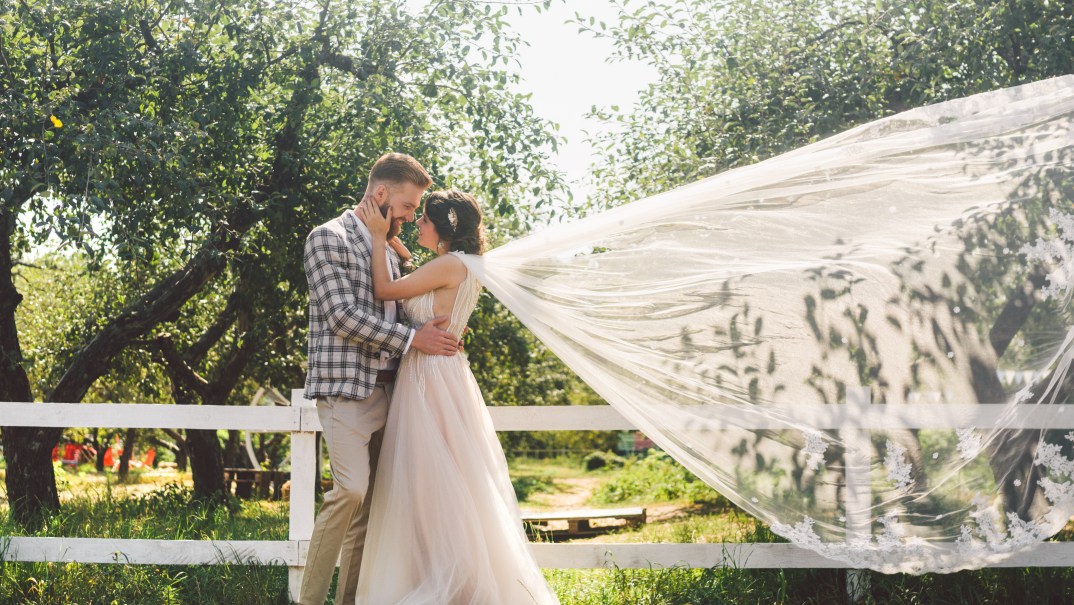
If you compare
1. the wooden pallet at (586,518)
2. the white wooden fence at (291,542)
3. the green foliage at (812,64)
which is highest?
the green foliage at (812,64)

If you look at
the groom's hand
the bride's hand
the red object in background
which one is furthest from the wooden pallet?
the red object in background

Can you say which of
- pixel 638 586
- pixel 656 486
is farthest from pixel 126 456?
pixel 638 586

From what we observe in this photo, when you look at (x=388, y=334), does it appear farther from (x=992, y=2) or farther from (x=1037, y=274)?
(x=992, y=2)

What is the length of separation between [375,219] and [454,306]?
0.53 metres

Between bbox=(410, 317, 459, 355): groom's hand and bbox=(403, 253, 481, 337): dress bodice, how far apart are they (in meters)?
0.05

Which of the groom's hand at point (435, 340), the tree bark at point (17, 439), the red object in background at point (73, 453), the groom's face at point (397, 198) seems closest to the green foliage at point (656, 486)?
the tree bark at point (17, 439)

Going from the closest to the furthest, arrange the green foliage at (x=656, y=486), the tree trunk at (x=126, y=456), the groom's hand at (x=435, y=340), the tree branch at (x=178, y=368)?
the groom's hand at (x=435, y=340), the tree branch at (x=178, y=368), the green foliage at (x=656, y=486), the tree trunk at (x=126, y=456)

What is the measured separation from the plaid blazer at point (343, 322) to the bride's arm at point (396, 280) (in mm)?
65

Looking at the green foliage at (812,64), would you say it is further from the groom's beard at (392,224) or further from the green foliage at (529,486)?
the green foliage at (529,486)

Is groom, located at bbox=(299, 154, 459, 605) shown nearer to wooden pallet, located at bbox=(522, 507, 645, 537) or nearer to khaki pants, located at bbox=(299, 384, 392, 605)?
khaki pants, located at bbox=(299, 384, 392, 605)

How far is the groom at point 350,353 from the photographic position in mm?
3984

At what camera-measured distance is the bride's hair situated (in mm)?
4262

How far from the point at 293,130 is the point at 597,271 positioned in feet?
13.0

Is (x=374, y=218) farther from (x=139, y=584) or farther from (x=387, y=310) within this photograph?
(x=139, y=584)
